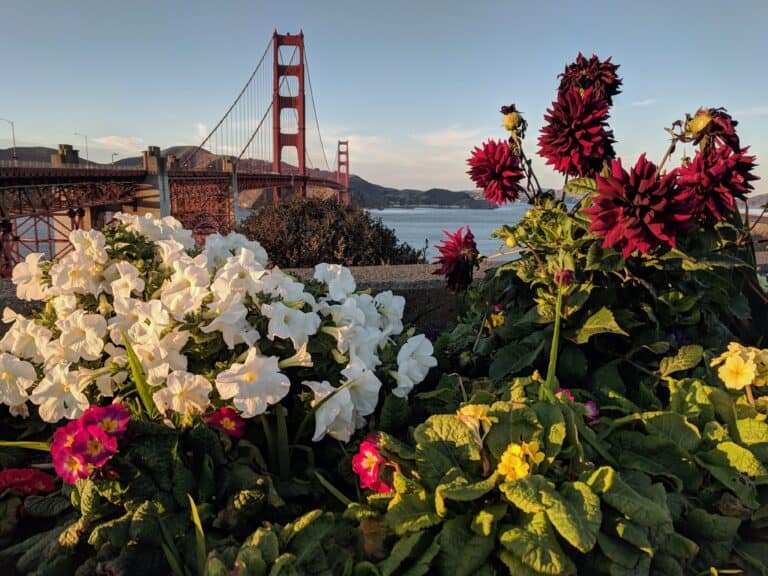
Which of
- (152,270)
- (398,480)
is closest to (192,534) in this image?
(398,480)

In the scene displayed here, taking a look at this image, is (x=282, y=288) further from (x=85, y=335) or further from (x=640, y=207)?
(x=640, y=207)

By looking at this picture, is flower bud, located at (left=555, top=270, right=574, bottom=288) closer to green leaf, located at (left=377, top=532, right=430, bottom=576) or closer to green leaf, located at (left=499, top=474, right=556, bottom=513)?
green leaf, located at (left=499, top=474, right=556, bottom=513)

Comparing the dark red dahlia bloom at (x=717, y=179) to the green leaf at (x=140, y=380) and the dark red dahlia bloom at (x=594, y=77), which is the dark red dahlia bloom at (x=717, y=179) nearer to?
the dark red dahlia bloom at (x=594, y=77)

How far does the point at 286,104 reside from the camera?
31.9 m

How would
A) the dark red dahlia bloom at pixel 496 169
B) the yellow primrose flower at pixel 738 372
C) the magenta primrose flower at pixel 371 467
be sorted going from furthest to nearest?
the dark red dahlia bloom at pixel 496 169
the yellow primrose flower at pixel 738 372
the magenta primrose flower at pixel 371 467

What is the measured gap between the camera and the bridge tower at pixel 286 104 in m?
28.4

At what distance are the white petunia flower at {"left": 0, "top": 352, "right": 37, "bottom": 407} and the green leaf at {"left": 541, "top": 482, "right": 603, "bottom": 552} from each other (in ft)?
4.11

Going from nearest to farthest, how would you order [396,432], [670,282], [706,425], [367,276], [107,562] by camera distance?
[107,562] < [706,425] < [396,432] < [670,282] < [367,276]

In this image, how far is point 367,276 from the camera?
2.71 metres

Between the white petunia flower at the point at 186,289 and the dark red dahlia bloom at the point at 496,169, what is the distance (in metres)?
0.93

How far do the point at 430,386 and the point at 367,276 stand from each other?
1024mm

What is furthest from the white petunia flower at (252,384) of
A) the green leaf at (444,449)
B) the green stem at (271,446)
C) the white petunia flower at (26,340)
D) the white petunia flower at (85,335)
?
the white petunia flower at (26,340)

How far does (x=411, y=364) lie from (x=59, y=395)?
86 centimetres

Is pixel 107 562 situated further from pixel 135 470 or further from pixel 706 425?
pixel 706 425
